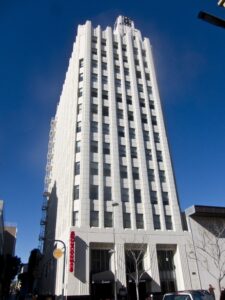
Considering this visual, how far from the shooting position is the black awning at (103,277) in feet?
108

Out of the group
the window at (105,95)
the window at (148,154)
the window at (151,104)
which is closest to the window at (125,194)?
the window at (148,154)

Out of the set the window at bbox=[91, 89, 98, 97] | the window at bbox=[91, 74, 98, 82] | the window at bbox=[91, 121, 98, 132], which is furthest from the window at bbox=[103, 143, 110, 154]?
the window at bbox=[91, 74, 98, 82]

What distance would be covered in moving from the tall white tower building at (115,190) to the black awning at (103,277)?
12cm

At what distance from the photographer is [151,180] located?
1750 inches

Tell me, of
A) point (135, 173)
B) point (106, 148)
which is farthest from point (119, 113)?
point (135, 173)

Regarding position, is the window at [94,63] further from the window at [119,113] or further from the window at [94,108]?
the window at [119,113]

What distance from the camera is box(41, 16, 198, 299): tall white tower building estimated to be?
35062 mm

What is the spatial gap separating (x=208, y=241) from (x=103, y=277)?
17711mm

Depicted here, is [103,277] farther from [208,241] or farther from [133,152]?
[133,152]

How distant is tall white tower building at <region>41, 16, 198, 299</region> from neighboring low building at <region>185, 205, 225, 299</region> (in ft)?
5.90

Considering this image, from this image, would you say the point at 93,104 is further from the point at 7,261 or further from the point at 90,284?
the point at 7,261

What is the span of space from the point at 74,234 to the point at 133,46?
45.3 m

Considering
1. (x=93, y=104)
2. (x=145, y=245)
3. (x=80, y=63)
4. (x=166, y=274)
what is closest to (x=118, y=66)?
(x=80, y=63)

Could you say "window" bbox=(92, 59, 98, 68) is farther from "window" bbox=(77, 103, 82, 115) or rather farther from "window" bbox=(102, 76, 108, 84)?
"window" bbox=(77, 103, 82, 115)
